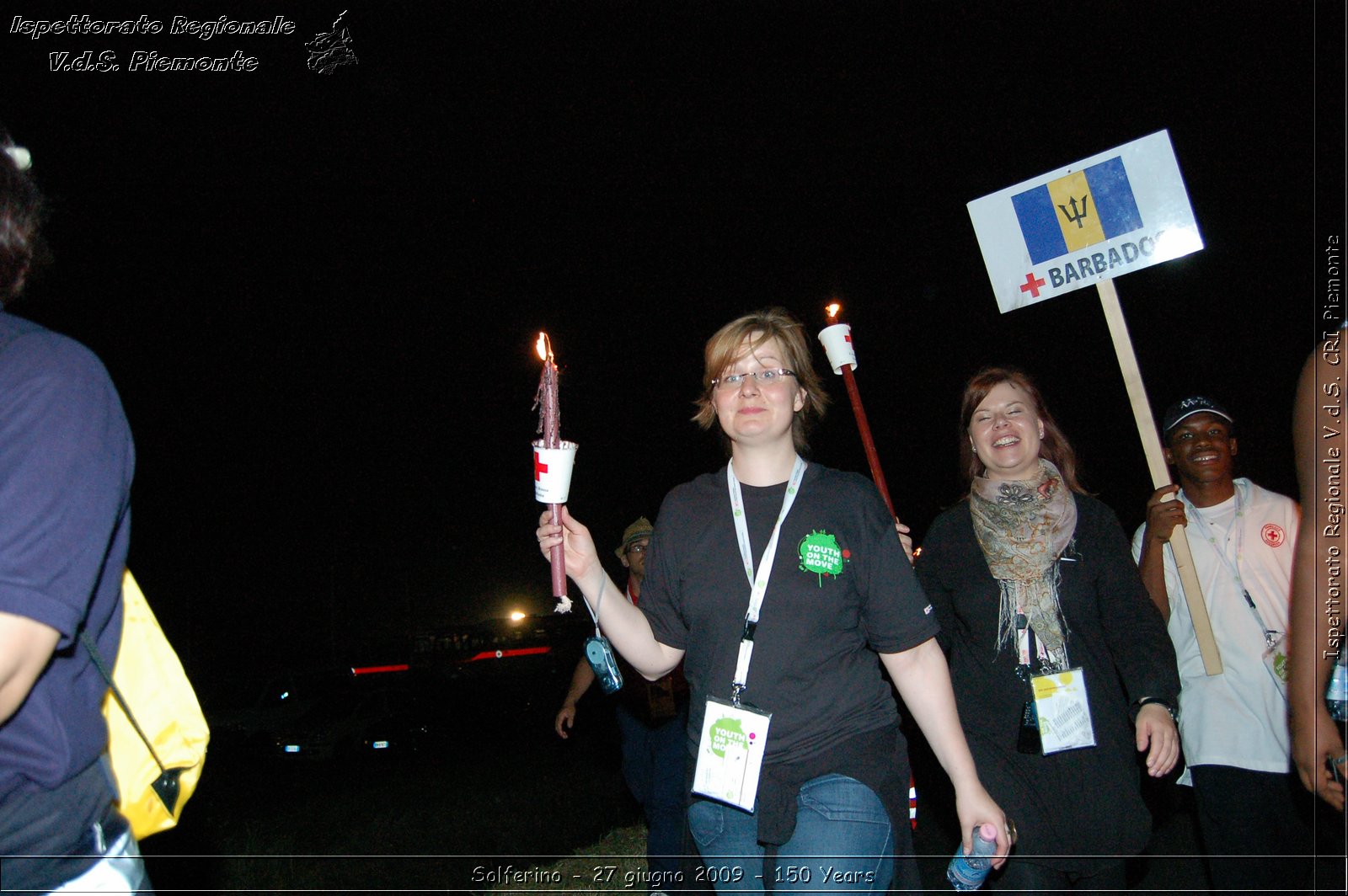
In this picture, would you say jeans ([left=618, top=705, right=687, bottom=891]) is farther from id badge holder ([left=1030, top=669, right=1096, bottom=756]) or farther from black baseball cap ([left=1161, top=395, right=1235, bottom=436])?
black baseball cap ([left=1161, top=395, right=1235, bottom=436])

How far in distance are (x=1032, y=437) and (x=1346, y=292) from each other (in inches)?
50.2

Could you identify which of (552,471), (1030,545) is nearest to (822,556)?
(552,471)

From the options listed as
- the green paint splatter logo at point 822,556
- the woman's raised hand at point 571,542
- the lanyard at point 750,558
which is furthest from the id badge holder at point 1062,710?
the woman's raised hand at point 571,542

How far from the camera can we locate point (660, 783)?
550 centimetres

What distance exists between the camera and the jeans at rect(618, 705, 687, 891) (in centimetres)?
538

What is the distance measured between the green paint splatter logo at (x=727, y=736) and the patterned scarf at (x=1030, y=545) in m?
1.45

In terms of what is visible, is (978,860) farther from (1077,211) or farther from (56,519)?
(1077,211)

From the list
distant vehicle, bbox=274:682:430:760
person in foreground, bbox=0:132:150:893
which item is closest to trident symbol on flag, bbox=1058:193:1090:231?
person in foreground, bbox=0:132:150:893

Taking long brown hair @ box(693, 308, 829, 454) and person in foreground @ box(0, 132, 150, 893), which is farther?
long brown hair @ box(693, 308, 829, 454)

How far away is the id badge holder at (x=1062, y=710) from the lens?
337 cm

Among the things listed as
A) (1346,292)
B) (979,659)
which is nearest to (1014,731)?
(979,659)

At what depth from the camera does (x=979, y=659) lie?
3646 mm

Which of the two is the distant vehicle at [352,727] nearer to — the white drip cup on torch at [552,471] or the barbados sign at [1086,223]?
the barbados sign at [1086,223]

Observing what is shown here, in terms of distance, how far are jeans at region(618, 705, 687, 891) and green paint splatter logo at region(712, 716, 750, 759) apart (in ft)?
8.73
